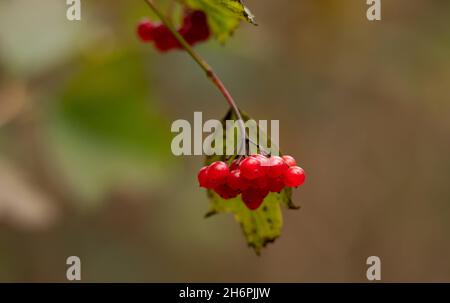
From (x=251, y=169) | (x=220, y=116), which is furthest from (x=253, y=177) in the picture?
(x=220, y=116)

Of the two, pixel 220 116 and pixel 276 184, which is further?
pixel 220 116

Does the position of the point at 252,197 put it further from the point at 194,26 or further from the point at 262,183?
the point at 194,26

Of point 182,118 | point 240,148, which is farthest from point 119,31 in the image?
point 240,148

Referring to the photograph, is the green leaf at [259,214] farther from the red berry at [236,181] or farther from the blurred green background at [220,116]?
the blurred green background at [220,116]

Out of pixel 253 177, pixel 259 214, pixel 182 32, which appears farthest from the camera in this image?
pixel 182 32

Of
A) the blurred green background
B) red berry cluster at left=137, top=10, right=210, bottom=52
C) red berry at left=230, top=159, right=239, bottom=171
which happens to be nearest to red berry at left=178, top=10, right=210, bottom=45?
red berry cluster at left=137, top=10, right=210, bottom=52

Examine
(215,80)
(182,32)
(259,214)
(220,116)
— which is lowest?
(259,214)

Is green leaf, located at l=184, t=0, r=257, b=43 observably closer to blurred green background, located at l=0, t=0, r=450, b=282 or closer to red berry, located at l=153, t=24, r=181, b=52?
red berry, located at l=153, t=24, r=181, b=52

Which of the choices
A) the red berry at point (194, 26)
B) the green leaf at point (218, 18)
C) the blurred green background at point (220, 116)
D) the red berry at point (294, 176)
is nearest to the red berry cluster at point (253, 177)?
the red berry at point (294, 176)
